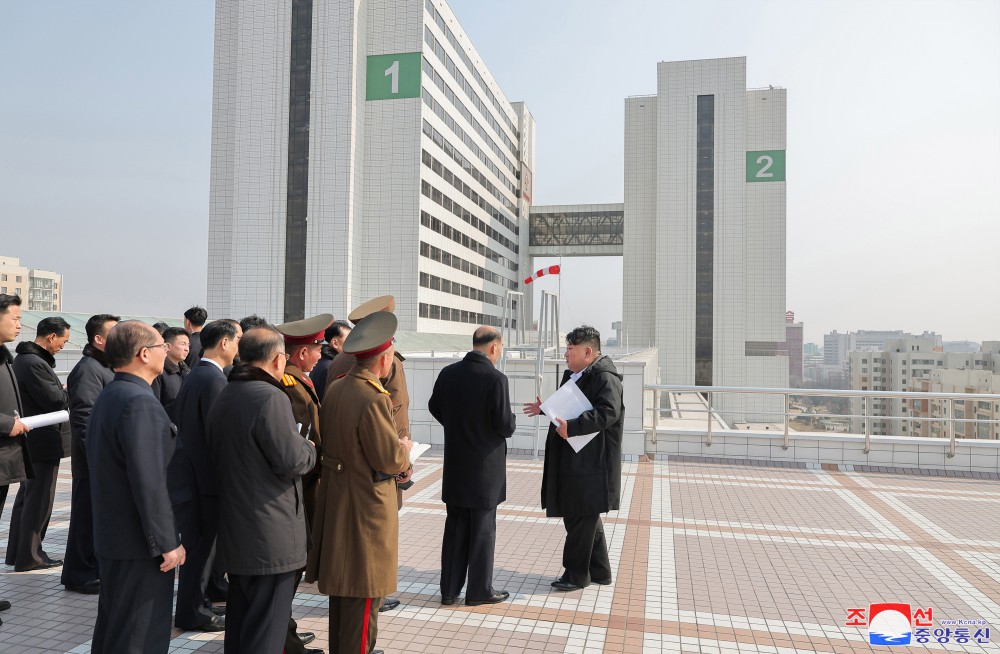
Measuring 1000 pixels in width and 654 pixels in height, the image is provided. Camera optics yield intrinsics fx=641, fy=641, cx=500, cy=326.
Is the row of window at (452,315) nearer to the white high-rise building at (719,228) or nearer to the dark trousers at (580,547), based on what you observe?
the white high-rise building at (719,228)

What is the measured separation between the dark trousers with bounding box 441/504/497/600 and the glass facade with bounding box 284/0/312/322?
3735cm

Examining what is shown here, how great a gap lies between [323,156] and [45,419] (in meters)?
37.8

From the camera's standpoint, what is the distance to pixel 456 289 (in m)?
52.1

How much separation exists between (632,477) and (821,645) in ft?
15.9

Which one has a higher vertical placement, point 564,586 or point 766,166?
point 766,166

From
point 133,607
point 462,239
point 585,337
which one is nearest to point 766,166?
point 462,239

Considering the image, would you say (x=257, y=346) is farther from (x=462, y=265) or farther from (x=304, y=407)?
(x=462, y=265)

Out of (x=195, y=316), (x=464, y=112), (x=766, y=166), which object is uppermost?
(x=464, y=112)

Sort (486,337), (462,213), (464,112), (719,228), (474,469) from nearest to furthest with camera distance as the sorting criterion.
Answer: (474,469), (486,337), (719,228), (464,112), (462,213)

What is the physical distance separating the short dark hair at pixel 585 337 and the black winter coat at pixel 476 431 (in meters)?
0.72

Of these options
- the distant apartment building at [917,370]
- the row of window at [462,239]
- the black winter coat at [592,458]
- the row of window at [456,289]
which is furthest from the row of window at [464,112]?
the distant apartment building at [917,370]

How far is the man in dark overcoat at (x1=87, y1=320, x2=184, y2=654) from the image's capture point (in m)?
2.94

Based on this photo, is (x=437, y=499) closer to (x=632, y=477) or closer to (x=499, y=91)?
(x=632, y=477)

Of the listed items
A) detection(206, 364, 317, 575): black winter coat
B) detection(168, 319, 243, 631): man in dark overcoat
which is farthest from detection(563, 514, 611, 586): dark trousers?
detection(168, 319, 243, 631): man in dark overcoat
